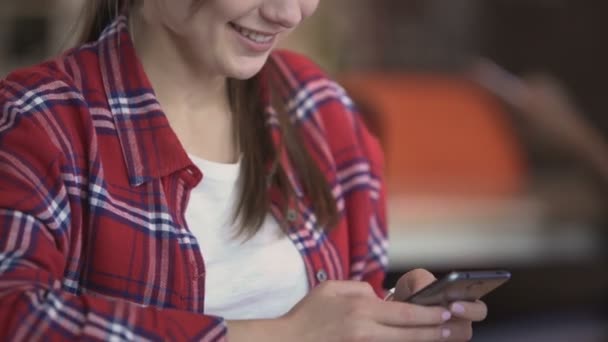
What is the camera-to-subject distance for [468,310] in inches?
37.8

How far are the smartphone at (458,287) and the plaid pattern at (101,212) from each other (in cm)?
19

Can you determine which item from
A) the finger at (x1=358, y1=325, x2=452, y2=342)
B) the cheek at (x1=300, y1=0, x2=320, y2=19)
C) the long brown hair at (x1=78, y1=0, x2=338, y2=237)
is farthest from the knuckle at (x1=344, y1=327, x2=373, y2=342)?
the cheek at (x1=300, y1=0, x2=320, y2=19)

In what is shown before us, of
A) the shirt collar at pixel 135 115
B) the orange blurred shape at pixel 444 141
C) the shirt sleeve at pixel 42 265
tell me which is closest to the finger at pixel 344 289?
the shirt sleeve at pixel 42 265

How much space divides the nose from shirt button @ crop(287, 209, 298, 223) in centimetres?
24

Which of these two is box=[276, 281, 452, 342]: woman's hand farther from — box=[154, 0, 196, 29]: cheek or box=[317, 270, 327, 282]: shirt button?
box=[154, 0, 196, 29]: cheek

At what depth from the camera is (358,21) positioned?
153 inches

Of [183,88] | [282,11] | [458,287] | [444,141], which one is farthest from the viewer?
[444,141]

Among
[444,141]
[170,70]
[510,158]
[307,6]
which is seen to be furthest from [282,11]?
[510,158]

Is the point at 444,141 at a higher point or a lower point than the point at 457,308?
higher

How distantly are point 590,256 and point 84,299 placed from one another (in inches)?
98.2

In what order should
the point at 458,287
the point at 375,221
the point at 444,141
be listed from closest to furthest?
the point at 458,287
the point at 375,221
the point at 444,141

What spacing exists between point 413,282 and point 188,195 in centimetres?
25

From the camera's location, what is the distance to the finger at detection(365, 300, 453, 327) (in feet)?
3.10

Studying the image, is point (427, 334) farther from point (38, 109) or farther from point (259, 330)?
point (38, 109)
